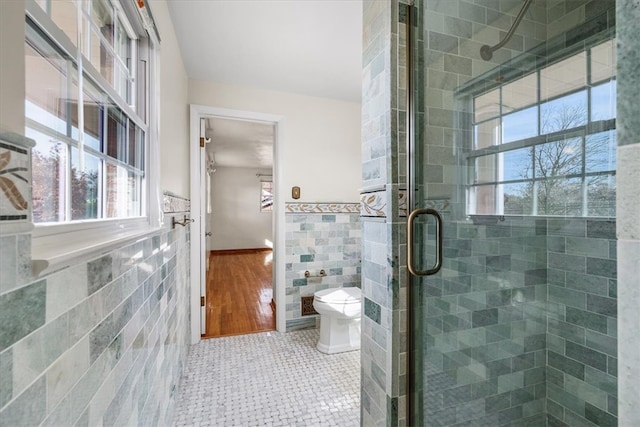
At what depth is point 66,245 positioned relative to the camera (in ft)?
2.05

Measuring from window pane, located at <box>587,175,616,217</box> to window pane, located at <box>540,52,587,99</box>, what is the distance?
15.2 inches

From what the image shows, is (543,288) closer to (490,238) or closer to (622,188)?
(490,238)

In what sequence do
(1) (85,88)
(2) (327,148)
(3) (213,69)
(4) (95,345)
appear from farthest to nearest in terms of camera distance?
(2) (327,148)
(3) (213,69)
(1) (85,88)
(4) (95,345)

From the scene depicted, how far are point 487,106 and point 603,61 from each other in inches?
14.9

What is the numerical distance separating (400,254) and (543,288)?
0.75 metres

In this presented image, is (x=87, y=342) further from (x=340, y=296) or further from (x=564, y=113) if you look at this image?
(x=340, y=296)

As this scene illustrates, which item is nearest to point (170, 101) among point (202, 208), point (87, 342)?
point (202, 208)

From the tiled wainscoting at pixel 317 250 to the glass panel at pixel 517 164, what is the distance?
6.09 ft

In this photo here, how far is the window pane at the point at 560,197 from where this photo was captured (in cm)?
108

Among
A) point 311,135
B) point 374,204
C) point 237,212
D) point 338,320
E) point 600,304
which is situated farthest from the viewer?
point 237,212

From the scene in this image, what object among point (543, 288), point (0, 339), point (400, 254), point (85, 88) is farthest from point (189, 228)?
point (543, 288)

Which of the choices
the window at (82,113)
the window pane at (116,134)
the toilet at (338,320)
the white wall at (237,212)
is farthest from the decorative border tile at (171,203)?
the white wall at (237,212)

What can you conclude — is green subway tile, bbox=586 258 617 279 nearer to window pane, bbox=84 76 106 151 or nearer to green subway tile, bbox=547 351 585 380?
green subway tile, bbox=547 351 585 380

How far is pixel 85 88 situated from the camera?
777 millimetres
